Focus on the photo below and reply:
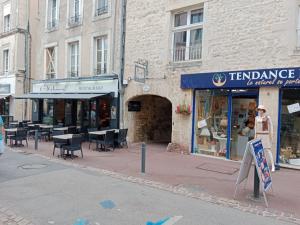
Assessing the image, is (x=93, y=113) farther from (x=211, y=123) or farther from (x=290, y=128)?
(x=290, y=128)

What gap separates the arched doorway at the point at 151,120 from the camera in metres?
13.0

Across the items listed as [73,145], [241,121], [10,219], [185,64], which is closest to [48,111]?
[73,145]

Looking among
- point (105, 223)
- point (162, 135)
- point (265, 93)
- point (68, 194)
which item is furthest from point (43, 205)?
point (162, 135)

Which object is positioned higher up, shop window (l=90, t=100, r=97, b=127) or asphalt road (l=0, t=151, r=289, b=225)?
shop window (l=90, t=100, r=97, b=127)

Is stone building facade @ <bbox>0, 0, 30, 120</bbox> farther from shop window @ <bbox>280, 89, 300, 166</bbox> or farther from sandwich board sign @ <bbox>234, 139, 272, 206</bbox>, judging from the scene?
sandwich board sign @ <bbox>234, 139, 272, 206</bbox>

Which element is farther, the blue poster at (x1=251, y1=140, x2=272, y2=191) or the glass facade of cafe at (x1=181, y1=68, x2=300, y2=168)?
the glass facade of cafe at (x1=181, y1=68, x2=300, y2=168)

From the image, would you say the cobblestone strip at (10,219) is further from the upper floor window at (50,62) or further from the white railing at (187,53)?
the upper floor window at (50,62)

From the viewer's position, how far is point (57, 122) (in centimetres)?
1697

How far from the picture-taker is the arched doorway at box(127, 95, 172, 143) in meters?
13.0

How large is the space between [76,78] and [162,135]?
5.46 metres

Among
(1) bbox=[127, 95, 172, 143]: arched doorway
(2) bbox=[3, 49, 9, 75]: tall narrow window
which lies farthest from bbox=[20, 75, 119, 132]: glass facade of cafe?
(2) bbox=[3, 49, 9, 75]: tall narrow window

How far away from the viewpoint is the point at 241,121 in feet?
31.8

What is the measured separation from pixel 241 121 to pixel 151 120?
5257mm

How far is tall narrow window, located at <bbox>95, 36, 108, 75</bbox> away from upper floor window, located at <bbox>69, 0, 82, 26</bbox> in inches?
82.2
